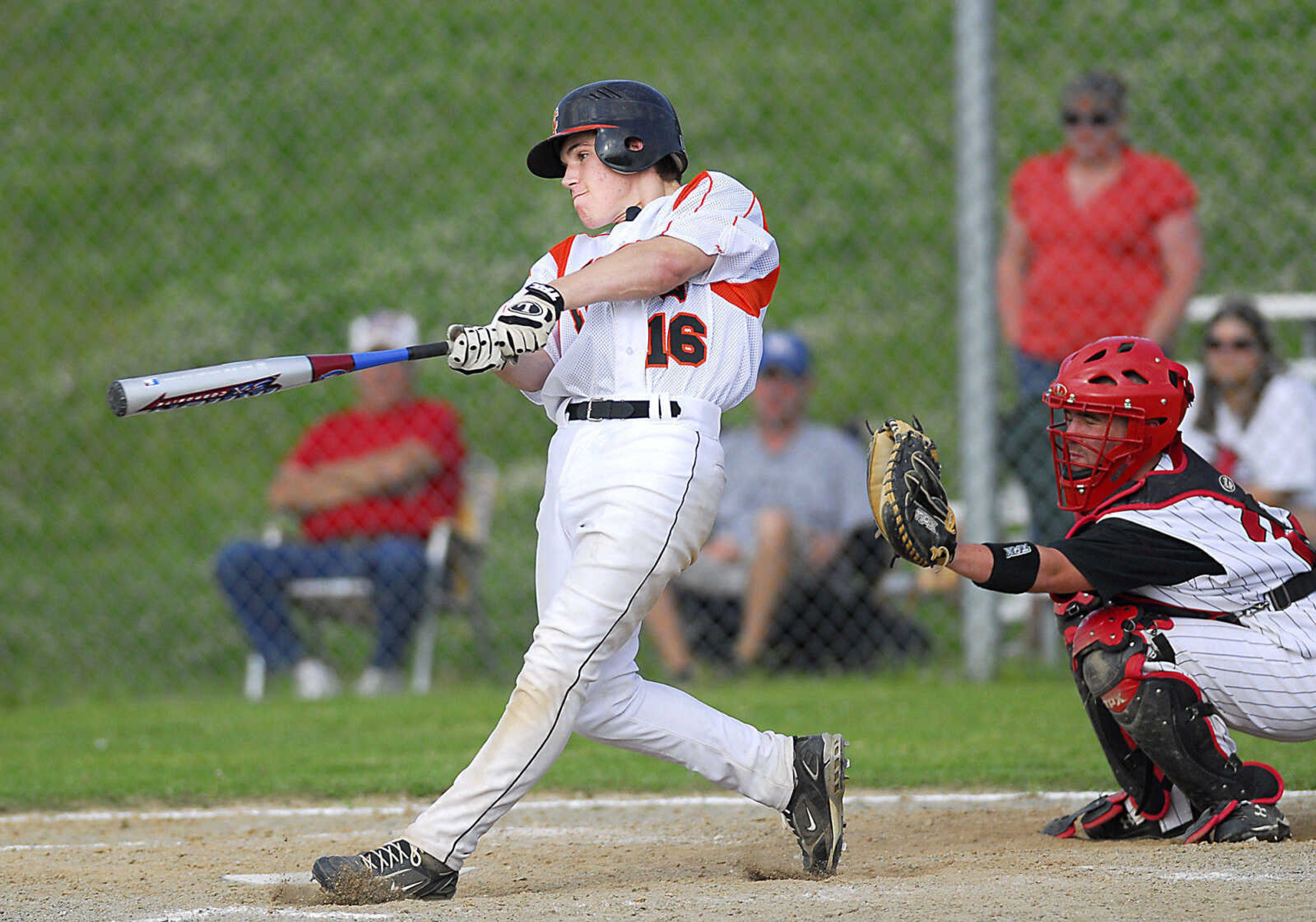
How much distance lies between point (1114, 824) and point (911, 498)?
106cm

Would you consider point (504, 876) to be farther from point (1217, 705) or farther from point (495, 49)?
point (495, 49)

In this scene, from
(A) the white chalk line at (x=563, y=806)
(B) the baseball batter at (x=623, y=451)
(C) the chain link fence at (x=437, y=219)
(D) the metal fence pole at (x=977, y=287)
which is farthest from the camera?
(C) the chain link fence at (x=437, y=219)

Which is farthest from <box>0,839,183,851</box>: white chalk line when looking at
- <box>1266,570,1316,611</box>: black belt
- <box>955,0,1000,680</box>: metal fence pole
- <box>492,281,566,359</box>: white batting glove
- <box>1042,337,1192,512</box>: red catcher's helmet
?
<box>955,0,1000,680</box>: metal fence pole

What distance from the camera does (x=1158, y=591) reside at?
369cm

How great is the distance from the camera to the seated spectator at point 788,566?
6.85m

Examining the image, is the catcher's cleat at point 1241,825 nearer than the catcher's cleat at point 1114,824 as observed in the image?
Yes

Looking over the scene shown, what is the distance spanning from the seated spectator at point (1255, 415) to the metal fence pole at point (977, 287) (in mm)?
831

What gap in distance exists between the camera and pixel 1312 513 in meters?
6.55

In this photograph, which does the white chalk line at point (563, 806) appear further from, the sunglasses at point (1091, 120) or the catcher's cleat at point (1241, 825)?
the sunglasses at point (1091, 120)

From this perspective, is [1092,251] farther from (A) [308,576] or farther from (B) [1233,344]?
(A) [308,576]

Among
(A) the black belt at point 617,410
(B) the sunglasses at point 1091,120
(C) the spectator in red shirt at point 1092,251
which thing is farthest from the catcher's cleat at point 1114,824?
(B) the sunglasses at point 1091,120

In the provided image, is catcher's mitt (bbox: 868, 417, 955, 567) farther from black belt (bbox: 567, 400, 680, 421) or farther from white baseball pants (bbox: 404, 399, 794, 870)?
black belt (bbox: 567, 400, 680, 421)

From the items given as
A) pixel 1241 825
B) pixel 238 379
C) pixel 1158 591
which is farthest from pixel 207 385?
pixel 1241 825

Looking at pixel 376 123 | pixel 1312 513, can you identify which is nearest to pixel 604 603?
pixel 1312 513
